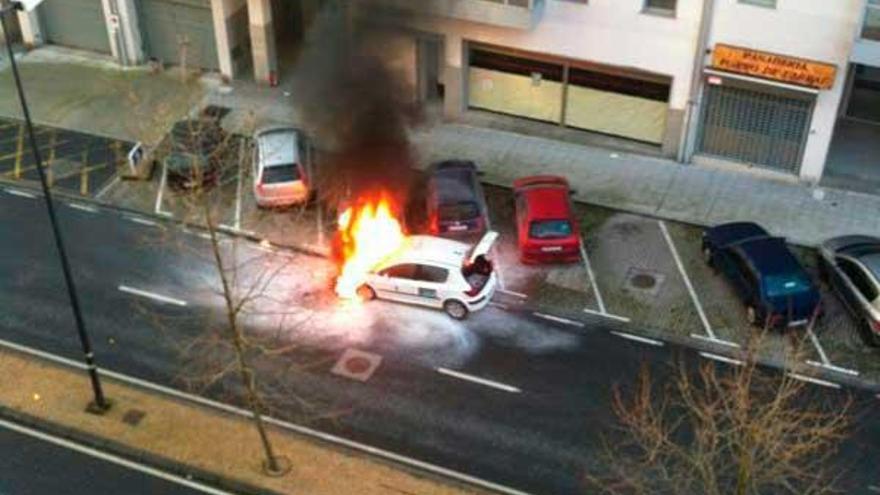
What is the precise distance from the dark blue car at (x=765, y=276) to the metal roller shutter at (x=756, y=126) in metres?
4.04

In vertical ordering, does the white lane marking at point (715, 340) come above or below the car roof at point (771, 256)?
below

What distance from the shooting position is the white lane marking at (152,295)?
24281mm

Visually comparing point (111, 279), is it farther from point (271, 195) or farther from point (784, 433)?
point (784, 433)

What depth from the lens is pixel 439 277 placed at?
23.2 meters

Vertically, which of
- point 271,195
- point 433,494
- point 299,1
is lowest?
point 433,494

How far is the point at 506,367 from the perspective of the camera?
877 inches

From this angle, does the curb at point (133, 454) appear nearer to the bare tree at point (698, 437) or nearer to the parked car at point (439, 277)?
the parked car at point (439, 277)

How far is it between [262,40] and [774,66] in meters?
15.2

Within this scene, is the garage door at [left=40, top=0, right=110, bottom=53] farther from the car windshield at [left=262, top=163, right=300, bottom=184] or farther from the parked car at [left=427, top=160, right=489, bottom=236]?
the parked car at [left=427, top=160, right=489, bottom=236]

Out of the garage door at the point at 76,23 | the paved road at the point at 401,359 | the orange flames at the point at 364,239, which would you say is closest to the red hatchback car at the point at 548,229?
the paved road at the point at 401,359

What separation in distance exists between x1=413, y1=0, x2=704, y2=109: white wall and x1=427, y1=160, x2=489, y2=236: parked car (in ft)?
15.2

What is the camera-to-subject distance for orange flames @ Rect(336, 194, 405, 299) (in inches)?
959

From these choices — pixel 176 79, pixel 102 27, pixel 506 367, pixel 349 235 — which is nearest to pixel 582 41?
pixel 349 235

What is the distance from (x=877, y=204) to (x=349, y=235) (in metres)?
13.7
